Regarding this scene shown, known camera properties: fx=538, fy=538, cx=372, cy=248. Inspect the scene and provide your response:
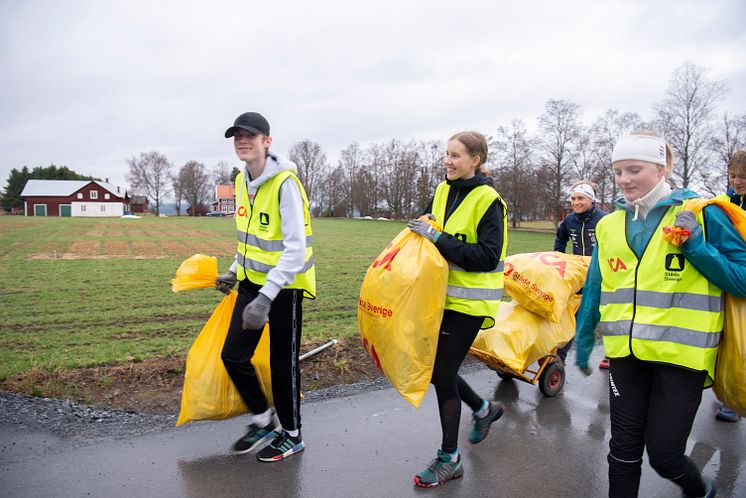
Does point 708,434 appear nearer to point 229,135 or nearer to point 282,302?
point 282,302

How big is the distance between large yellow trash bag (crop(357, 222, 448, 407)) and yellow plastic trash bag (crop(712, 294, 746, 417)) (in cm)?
141

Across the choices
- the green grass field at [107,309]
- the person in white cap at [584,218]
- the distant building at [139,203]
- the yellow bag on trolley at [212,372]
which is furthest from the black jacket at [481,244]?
the distant building at [139,203]

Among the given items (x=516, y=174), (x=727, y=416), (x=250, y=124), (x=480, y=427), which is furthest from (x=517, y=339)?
(x=516, y=174)

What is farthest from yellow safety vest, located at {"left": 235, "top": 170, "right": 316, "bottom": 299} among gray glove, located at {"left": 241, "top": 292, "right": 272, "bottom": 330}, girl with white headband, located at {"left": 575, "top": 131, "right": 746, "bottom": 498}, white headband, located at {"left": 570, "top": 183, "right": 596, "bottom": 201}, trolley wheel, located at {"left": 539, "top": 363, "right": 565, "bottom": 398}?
white headband, located at {"left": 570, "top": 183, "right": 596, "bottom": 201}

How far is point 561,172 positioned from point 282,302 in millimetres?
49476

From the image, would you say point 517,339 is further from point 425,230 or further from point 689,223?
point 689,223

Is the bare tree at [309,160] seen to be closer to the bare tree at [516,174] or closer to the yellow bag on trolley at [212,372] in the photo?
the bare tree at [516,174]

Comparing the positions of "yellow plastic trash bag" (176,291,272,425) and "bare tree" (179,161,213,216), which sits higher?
"bare tree" (179,161,213,216)

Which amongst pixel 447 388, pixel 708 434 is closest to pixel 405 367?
pixel 447 388

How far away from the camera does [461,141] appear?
3254mm

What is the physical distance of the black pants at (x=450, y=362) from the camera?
326cm

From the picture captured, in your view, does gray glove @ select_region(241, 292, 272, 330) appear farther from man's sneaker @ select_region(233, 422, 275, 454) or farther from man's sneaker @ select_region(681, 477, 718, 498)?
man's sneaker @ select_region(681, 477, 718, 498)

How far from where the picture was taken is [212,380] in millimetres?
3604

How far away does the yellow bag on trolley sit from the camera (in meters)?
3.60
